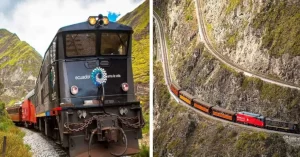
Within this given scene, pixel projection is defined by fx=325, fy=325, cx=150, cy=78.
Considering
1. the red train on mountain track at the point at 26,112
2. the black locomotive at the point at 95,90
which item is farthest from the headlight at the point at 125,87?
the red train on mountain track at the point at 26,112

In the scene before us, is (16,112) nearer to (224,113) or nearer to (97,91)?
(97,91)

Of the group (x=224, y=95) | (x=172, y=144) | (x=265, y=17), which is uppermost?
(x=265, y=17)

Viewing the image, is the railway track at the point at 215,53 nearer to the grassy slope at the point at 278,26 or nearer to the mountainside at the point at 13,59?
the grassy slope at the point at 278,26

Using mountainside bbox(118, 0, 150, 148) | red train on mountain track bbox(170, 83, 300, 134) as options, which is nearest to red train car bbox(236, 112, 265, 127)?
red train on mountain track bbox(170, 83, 300, 134)

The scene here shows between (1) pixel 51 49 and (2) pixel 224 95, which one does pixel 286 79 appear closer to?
(2) pixel 224 95

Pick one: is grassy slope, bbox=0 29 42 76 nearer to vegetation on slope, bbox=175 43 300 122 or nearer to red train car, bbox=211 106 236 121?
vegetation on slope, bbox=175 43 300 122

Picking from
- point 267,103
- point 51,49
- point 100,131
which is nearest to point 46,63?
point 51,49

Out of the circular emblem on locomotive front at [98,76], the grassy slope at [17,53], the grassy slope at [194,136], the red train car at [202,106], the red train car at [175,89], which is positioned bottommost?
the grassy slope at [194,136]
